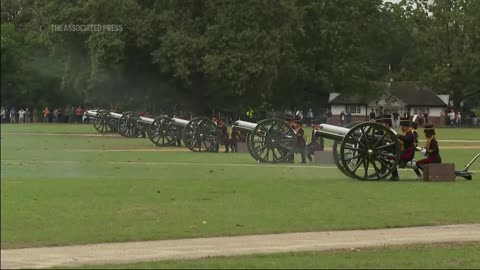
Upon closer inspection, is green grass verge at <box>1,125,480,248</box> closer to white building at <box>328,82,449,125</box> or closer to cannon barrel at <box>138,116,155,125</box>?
cannon barrel at <box>138,116,155,125</box>

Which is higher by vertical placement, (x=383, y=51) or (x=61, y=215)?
(x=383, y=51)

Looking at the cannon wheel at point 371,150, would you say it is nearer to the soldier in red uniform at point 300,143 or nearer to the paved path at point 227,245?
the paved path at point 227,245

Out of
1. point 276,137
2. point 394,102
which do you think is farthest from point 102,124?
point 394,102

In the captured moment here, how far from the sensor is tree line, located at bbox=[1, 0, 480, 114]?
1429 centimetres

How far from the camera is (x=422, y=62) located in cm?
9906

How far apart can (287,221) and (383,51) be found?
8215 centimetres

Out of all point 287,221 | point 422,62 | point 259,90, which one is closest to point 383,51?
point 422,62

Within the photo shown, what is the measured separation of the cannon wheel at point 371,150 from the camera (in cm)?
2498

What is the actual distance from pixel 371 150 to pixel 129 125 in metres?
26.1

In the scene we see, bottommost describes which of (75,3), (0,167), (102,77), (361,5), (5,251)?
(5,251)

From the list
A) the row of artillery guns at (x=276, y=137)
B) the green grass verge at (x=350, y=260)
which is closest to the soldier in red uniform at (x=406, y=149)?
the row of artillery guns at (x=276, y=137)

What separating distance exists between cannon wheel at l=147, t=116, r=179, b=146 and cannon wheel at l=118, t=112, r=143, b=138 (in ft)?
3.89

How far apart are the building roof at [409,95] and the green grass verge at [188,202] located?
69646 mm

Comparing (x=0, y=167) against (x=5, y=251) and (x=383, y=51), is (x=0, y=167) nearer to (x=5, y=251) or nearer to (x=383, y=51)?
(x=5, y=251)
